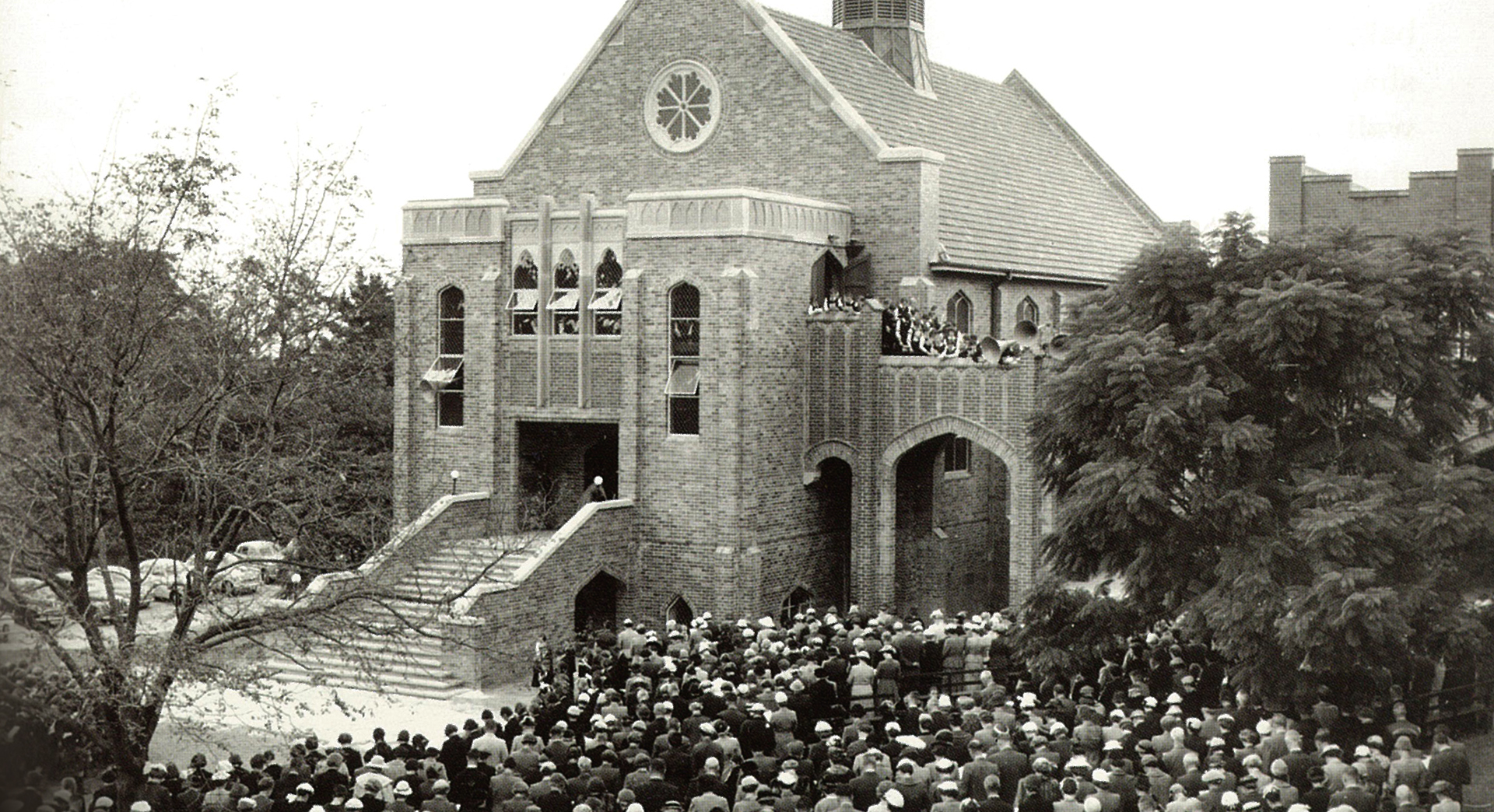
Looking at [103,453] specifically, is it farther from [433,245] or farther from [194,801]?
[433,245]

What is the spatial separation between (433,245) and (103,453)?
64.7 ft

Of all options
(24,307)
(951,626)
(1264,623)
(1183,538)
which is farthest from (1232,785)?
(24,307)

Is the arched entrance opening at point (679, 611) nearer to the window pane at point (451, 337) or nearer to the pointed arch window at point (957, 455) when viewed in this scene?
the window pane at point (451, 337)

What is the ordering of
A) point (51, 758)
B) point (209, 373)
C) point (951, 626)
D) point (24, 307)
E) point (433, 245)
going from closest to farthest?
point (51, 758) < point (24, 307) < point (209, 373) < point (951, 626) < point (433, 245)

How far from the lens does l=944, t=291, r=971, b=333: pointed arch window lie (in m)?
36.3

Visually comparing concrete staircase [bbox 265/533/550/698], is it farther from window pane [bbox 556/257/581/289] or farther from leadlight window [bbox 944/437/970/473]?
leadlight window [bbox 944/437/970/473]

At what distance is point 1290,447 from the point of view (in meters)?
21.8

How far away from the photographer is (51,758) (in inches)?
540

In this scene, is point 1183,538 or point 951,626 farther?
point 951,626

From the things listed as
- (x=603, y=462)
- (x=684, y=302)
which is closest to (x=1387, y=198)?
(x=684, y=302)

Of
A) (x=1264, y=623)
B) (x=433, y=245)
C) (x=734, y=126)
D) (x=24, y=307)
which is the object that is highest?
(x=734, y=126)

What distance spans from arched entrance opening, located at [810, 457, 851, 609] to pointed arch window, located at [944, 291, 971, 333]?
190 inches

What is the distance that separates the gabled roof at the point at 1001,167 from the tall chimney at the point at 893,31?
1.47 feet

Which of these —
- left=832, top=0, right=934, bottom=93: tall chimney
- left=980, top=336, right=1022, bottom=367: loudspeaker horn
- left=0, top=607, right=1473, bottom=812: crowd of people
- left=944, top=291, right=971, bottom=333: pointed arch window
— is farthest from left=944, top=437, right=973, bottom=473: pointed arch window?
left=0, top=607, right=1473, bottom=812: crowd of people
